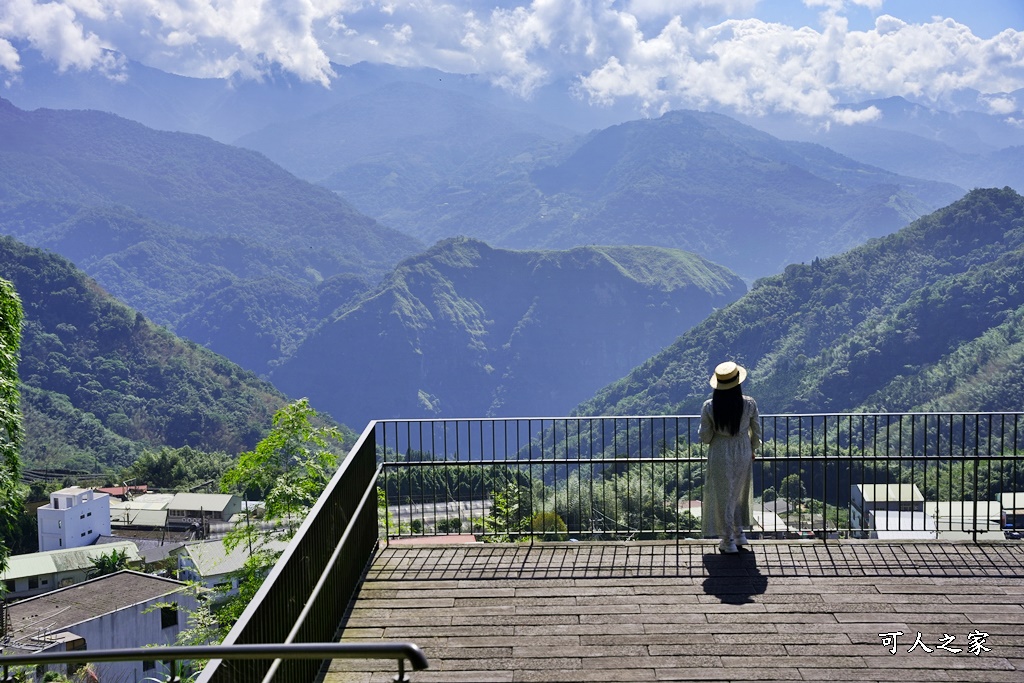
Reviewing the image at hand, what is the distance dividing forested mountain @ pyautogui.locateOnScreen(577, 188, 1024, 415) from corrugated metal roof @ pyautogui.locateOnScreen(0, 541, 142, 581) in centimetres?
5776

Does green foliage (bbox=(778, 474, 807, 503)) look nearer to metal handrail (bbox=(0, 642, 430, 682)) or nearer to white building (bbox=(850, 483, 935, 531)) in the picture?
white building (bbox=(850, 483, 935, 531))

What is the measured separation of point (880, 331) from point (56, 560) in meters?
82.4

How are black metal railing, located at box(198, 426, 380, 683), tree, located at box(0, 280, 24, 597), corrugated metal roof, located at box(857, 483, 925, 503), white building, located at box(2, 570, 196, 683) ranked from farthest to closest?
white building, located at box(2, 570, 196, 683) < tree, located at box(0, 280, 24, 597) < corrugated metal roof, located at box(857, 483, 925, 503) < black metal railing, located at box(198, 426, 380, 683)

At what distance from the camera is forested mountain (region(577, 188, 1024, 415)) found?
8456 centimetres

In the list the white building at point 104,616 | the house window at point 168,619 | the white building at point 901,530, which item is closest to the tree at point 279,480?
the white building at point 901,530

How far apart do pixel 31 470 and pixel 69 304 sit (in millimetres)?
53565

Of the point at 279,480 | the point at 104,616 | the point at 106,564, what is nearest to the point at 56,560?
the point at 106,564

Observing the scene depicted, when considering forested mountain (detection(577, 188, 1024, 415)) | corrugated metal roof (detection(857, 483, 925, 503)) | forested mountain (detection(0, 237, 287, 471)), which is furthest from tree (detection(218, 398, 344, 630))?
forested mountain (detection(0, 237, 287, 471))

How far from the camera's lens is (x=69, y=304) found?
129 m

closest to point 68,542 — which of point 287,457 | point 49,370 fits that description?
point 287,457

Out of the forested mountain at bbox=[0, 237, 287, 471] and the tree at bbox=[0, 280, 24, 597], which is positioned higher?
the tree at bbox=[0, 280, 24, 597]

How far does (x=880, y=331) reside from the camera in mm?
101625

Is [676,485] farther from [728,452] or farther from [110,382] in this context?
[110,382]

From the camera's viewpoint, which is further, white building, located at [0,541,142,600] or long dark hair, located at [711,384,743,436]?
white building, located at [0,541,142,600]
